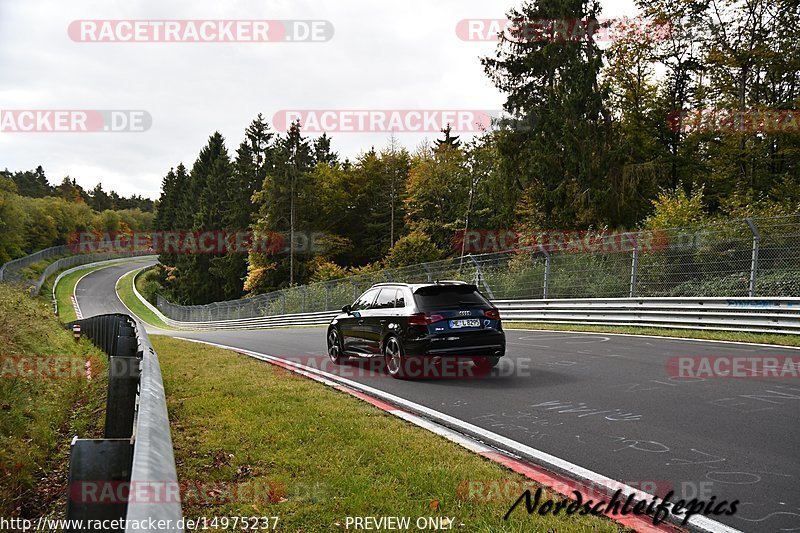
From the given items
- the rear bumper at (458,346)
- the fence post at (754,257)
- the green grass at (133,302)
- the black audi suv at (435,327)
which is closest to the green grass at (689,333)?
the fence post at (754,257)

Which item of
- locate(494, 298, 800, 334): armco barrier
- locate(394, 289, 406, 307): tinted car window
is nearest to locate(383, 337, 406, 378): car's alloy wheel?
locate(394, 289, 406, 307): tinted car window

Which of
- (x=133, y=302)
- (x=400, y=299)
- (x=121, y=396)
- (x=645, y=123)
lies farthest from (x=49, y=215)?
(x=121, y=396)

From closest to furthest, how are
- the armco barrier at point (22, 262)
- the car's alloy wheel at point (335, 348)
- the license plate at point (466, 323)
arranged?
1. the license plate at point (466, 323)
2. the car's alloy wheel at point (335, 348)
3. the armco barrier at point (22, 262)

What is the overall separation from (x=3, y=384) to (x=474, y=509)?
270 inches

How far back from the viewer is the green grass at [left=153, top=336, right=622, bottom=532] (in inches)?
155

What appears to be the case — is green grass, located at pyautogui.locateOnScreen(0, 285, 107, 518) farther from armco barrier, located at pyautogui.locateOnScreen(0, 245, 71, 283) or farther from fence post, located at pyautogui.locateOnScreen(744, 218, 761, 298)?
armco barrier, located at pyautogui.locateOnScreen(0, 245, 71, 283)

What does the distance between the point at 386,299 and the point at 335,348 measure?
7.60 feet

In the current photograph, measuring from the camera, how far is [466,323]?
971cm

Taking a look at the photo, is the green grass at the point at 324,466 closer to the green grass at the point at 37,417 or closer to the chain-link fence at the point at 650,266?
the green grass at the point at 37,417

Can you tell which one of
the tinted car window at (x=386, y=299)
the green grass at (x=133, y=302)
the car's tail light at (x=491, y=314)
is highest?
the tinted car window at (x=386, y=299)

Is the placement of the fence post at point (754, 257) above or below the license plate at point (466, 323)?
above

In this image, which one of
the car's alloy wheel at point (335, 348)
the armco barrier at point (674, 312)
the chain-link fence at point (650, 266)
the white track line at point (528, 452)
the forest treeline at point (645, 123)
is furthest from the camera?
the forest treeline at point (645, 123)

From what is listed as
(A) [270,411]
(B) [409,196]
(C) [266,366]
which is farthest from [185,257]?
(A) [270,411]

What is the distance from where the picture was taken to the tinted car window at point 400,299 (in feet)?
33.5
